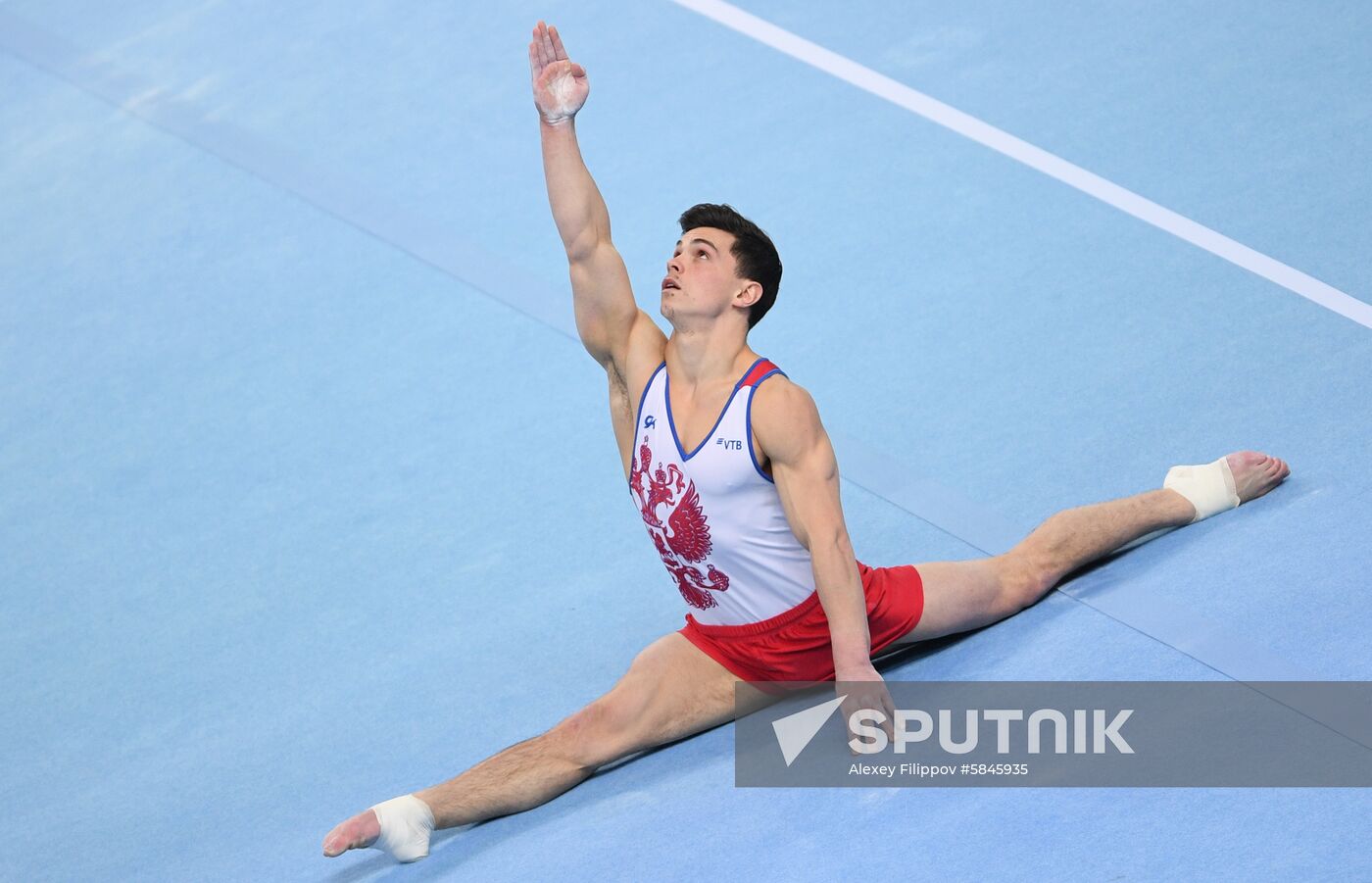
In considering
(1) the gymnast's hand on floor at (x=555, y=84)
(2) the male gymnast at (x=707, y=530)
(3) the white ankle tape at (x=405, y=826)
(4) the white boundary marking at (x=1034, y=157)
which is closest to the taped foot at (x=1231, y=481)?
(2) the male gymnast at (x=707, y=530)

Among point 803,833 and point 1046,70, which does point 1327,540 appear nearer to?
point 803,833

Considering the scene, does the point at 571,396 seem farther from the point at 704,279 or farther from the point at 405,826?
the point at 405,826

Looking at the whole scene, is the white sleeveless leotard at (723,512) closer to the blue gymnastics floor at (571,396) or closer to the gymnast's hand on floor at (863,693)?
the gymnast's hand on floor at (863,693)

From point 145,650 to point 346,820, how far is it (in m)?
1.63

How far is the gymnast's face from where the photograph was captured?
15.5 ft

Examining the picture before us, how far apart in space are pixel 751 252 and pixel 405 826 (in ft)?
6.06

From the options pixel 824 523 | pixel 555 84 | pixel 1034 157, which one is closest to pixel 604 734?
pixel 824 523

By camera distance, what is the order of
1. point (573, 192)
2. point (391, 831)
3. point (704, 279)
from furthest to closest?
point (573, 192) < point (704, 279) < point (391, 831)

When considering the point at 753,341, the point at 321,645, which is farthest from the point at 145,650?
the point at 753,341

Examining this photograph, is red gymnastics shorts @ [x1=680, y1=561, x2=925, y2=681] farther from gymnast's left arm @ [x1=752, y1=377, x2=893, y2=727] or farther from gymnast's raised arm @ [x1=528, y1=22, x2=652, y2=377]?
gymnast's raised arm @ [x1=528, y1=22, x2=652, y2=377]

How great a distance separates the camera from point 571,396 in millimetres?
6777

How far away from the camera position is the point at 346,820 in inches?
180

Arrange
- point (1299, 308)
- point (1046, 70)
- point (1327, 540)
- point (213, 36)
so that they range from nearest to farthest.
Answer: point (1327, 540) → point (1299, 308) → point (1046, 70) → point (213, 36)

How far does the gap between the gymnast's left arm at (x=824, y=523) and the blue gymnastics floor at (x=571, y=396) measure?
1.15ft
